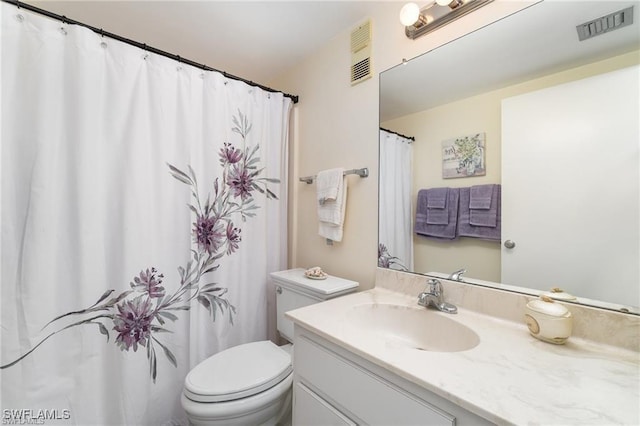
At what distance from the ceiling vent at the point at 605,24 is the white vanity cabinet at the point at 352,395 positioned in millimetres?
1110

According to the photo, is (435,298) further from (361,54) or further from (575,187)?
(361,54)

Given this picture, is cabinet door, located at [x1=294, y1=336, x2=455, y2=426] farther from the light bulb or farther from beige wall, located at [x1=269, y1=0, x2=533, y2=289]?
the light bulb

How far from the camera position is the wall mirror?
727 millimetres

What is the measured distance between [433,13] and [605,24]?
0.56m

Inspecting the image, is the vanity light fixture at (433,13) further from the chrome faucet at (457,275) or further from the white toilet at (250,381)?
the white toilet at (250,381)

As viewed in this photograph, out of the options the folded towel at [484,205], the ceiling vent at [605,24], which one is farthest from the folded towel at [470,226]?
the ceiling vent at [605,24]

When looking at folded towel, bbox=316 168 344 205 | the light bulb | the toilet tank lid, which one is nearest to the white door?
the light bulb

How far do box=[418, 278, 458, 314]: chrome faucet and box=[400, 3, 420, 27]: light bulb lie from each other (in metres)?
1.08

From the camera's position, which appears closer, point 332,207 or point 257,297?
point 332,207

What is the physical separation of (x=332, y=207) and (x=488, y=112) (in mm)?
833

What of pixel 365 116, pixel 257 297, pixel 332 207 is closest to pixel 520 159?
pixel 365 116

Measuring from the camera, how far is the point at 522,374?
0.58 meters

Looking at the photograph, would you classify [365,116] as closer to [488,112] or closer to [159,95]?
[488,112]

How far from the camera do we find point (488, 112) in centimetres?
98
